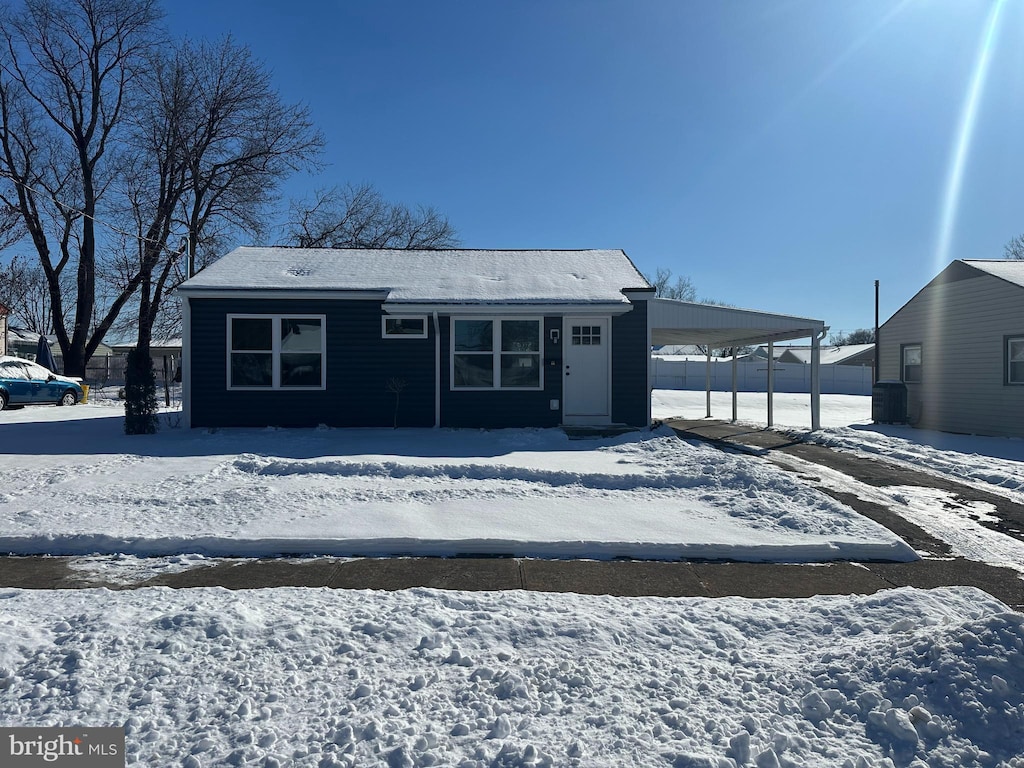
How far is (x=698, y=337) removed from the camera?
15469mm

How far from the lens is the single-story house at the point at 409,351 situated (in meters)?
11.3

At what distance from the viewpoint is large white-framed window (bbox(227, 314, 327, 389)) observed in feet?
37.6

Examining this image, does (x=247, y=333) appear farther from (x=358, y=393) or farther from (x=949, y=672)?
(x=949, y=672)

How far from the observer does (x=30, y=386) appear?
17000mm

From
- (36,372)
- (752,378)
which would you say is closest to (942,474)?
(36,372)

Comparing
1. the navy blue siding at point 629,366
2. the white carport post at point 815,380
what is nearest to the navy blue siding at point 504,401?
the navy blue siding at point 629,366

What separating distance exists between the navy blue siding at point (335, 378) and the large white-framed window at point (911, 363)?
12.6m

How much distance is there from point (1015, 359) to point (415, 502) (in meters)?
13.4

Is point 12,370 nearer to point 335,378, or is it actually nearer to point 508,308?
point 335,378

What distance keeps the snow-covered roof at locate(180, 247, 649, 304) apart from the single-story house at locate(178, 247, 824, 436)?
60mm

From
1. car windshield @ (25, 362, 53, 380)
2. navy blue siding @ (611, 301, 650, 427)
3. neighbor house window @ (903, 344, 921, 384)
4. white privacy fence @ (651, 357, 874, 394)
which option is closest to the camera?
navy blue siding @ (611, 301, 650, 427)

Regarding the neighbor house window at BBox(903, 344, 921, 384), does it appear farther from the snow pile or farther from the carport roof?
the snow pile

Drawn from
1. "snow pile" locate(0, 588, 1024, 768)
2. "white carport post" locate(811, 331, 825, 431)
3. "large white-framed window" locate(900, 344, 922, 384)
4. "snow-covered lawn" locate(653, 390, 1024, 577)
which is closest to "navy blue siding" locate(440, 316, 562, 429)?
"snow-covered lawn" locate(653, 390, 1024, 577)

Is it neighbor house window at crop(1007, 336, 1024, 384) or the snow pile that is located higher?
neighbor house window at crop(1007, 336, 1024, 384)
